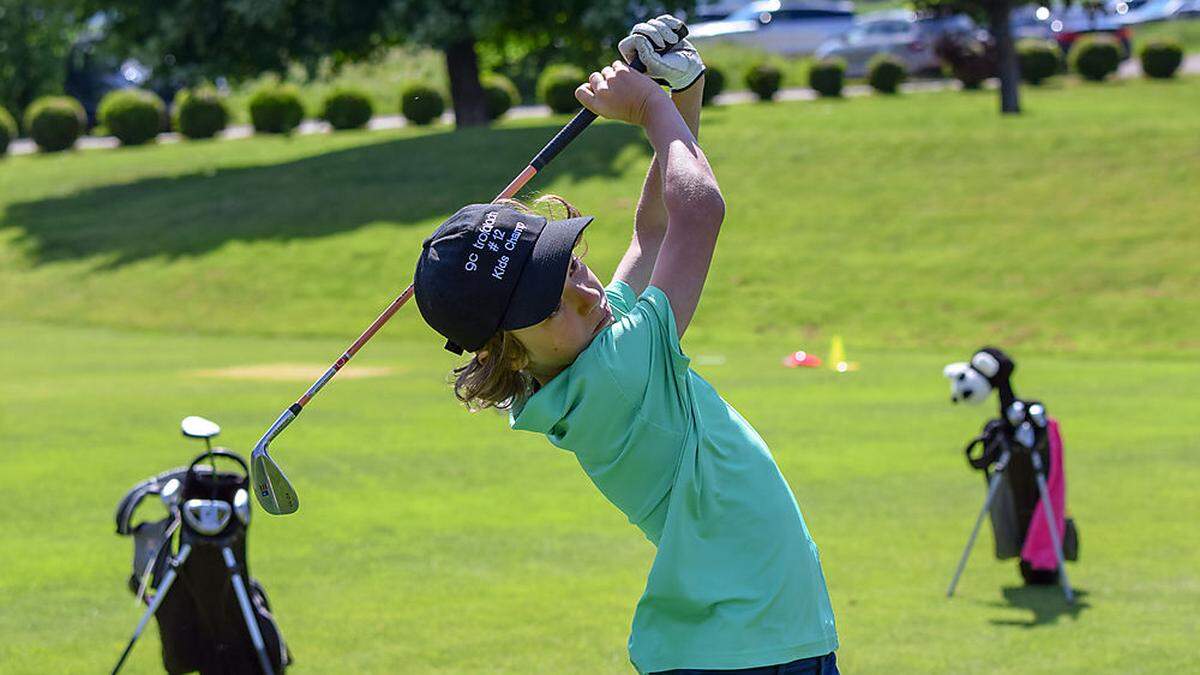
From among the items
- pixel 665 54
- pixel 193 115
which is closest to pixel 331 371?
pixel 665 54

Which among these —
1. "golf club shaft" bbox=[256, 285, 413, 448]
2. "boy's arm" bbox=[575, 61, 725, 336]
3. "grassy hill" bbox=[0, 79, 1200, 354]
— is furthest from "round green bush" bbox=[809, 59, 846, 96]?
"boy's arm" bbox=[575, 61, 725, 336]

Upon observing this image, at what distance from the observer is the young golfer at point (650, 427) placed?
345cm

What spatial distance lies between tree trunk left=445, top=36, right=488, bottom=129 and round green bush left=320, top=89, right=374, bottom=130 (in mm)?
4595

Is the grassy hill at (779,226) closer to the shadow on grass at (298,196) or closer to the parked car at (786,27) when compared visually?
the shadow on grass at (298,196)

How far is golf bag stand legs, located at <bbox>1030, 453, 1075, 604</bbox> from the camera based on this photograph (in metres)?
8.87

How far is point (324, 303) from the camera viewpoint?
26984 millimetres

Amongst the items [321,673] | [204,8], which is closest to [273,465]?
[321,673]

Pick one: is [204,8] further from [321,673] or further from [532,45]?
[321,673]

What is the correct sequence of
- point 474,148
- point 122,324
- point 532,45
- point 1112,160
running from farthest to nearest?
point 532,45, point 474,148, point 1112,160, point 122,324

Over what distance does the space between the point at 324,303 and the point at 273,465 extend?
75.4ft

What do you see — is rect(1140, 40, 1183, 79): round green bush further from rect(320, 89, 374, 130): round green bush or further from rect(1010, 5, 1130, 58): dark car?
rect(320, 89, 374, 130): round green bush

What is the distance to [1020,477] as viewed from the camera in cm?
911

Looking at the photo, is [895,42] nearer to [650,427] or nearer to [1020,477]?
[1020,477]

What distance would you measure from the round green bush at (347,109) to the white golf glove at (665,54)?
41400 mm
